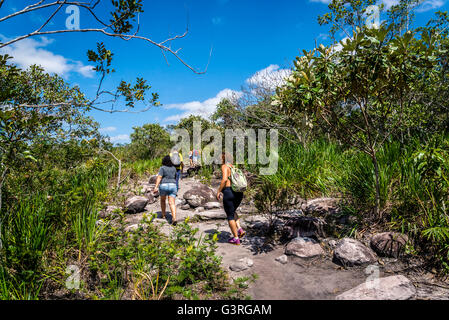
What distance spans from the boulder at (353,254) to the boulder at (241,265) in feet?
4.22

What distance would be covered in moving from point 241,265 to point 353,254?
1624 mm

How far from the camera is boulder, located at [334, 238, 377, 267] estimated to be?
344cm

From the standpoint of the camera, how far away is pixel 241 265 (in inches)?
141

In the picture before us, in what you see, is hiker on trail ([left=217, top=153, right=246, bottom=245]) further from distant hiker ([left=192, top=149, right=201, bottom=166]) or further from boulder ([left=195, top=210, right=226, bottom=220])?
distant hiker ([left=192, top=149, right=201, bottom=166])

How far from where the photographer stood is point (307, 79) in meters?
3.57

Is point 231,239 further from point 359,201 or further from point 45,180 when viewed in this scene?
point 45,180

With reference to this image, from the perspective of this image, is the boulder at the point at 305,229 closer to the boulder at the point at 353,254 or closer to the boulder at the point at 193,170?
the boulder at the point at 353,254

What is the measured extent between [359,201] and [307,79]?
2.59 metres

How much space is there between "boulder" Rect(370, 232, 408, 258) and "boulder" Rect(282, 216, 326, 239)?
89 cm

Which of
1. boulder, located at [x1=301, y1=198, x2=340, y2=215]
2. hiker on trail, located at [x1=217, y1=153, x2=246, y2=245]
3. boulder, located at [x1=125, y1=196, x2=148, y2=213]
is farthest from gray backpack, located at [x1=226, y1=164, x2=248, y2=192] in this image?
boulder, located at [x1=125, y1=196, x2=148, y2=213]

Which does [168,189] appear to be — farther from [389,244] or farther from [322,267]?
[389,244]

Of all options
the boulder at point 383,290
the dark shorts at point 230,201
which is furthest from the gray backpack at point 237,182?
the boulder at point 383,290

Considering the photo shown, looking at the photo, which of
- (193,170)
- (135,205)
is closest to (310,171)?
(135,205)

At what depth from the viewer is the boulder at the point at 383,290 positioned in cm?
264
